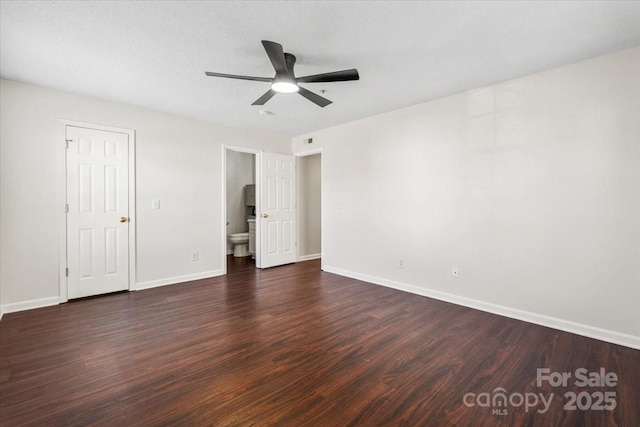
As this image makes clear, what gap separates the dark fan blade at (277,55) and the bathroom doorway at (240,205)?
438cm

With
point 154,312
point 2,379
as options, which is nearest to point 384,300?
point 154,312

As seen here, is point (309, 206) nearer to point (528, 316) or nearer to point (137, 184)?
point (137, 184)

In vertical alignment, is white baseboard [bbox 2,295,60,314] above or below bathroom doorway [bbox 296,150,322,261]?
below

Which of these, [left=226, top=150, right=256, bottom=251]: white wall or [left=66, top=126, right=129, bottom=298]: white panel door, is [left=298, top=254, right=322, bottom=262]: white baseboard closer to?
[left=226, top=150, right=256, bottom=251]: white wall

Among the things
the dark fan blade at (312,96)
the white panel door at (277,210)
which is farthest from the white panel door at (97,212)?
the dark fan blade at (312,96)

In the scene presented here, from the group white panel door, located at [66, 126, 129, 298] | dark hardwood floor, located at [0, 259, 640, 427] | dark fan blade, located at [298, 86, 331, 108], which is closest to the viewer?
dark hardwood floor, located at [0, 259, 640, 427]

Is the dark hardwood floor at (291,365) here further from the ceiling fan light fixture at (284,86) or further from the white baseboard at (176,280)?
the ceiling fan light fixture at (284,86)

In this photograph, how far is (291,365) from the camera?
6.95 ft

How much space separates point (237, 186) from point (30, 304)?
4.46 meters

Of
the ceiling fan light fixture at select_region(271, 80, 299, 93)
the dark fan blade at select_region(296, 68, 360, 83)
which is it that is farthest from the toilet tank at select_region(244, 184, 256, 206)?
the dark fan blade at select_region(296, 68, 360, 83)

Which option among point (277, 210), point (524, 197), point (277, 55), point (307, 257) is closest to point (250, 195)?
point (277, 210)

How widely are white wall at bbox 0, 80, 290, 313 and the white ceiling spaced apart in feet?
1.44

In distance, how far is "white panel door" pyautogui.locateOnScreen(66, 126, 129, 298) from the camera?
3535mm

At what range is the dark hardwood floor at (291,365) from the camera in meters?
1.65
